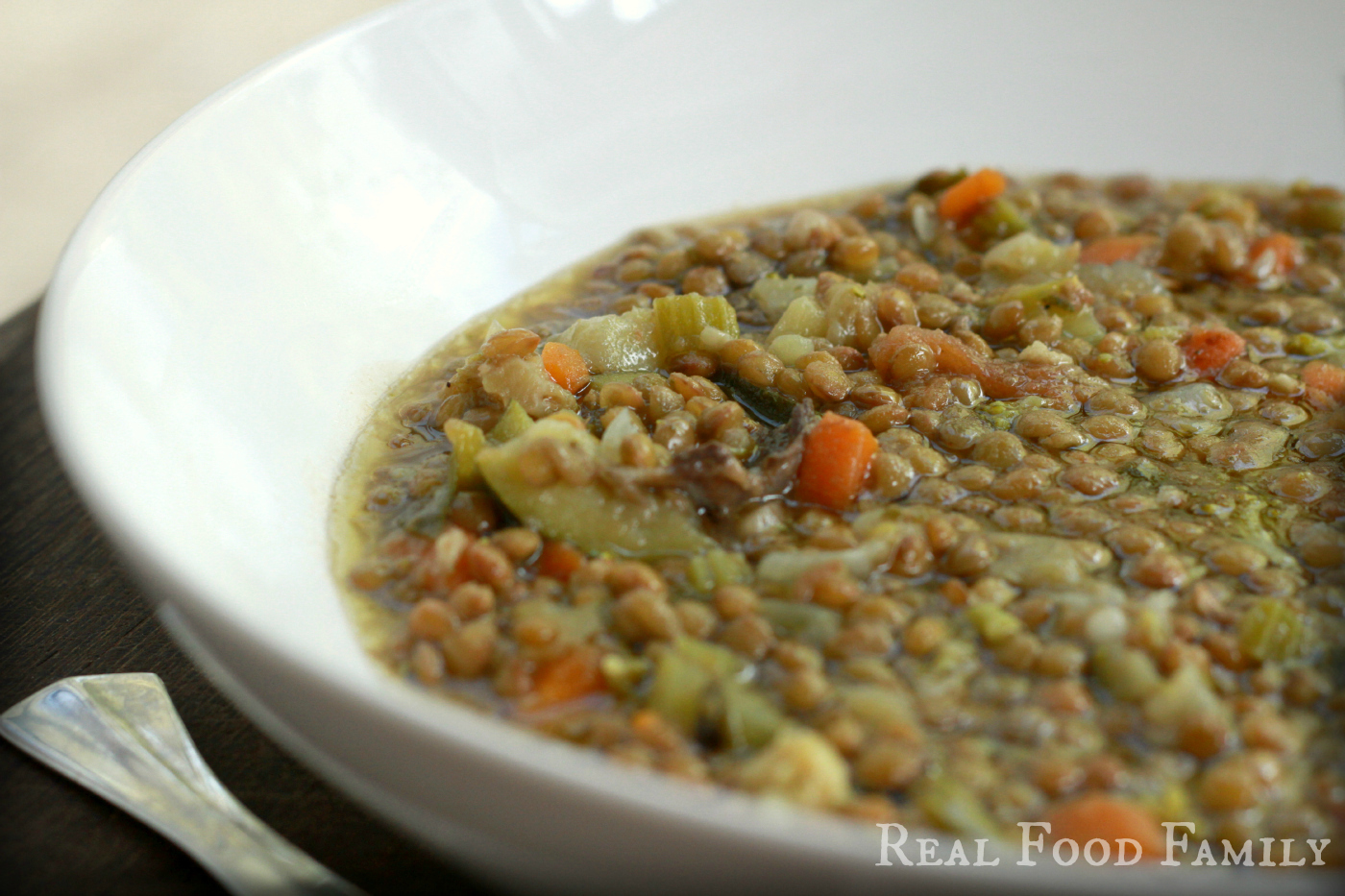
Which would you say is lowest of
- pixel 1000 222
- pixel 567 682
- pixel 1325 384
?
pixel 1325 384

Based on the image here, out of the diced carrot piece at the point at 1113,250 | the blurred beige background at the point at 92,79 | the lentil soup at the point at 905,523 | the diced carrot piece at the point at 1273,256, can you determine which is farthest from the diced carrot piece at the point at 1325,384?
the blurred beige background at the point at 92,79

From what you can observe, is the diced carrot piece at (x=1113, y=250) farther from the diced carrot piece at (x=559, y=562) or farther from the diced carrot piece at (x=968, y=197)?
the diced carrot piece at (x=559, y=562)

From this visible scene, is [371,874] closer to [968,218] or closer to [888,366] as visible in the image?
[888,366]

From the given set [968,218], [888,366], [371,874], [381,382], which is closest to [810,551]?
[888,366]

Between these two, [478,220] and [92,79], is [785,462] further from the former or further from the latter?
[92,79]

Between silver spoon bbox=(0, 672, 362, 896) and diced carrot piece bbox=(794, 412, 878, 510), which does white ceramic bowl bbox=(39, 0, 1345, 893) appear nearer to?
silver spoon bbox=(0, 672, 362, 896)

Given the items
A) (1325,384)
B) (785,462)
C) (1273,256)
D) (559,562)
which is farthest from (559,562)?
(1273,256)

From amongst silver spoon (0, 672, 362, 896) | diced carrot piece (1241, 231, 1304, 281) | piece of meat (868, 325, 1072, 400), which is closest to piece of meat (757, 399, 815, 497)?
piece of meat (868, 325, 1072, 400)
